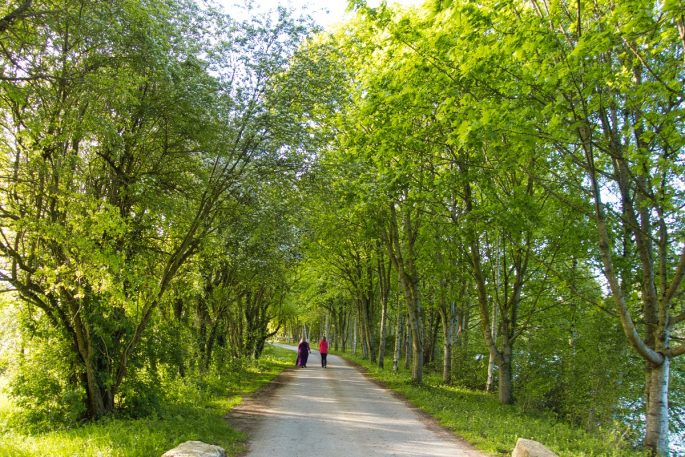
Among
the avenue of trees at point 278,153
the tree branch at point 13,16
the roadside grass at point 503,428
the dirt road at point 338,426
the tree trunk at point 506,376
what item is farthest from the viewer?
the tree trunk at point 506,376

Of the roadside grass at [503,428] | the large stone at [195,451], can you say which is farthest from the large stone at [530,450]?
the large stone at [195,451]

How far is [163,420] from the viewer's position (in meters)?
9.82

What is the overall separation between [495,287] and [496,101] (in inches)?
355

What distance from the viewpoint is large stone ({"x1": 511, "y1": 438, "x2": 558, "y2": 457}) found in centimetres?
693

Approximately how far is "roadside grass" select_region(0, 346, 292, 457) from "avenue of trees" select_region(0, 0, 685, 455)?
779mm

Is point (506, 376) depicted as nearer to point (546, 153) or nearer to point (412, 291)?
point (412, 291)

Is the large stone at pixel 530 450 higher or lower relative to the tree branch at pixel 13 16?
lower

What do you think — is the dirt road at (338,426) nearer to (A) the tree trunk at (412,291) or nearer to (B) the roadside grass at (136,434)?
(B) the roadside grass at (136,434)

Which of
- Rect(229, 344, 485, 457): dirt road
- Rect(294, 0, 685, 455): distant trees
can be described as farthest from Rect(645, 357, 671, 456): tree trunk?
Rect(229, 344, 485, 457): dirt road

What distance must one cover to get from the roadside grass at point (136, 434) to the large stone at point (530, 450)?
4713mm

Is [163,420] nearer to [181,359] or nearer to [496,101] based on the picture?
[181,359]

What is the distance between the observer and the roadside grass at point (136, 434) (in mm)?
7254

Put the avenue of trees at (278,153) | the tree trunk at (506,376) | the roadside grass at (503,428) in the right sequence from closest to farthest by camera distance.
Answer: the avenue of trees at (278,153)
the roadside grass at (503,428)
the tree trunk at (506,376)

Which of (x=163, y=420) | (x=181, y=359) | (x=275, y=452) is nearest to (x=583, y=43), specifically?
(x=275, y=452)
